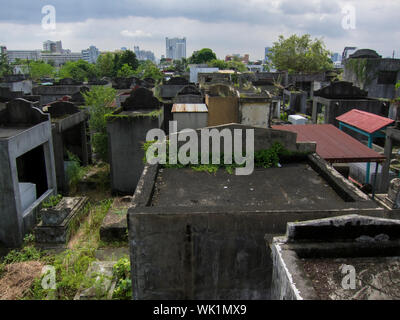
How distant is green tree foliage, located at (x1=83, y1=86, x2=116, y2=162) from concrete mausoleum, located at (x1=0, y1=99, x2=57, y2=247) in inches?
131

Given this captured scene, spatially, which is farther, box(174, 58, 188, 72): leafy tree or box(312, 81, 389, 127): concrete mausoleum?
box(174, 58, 188, 72): leafy tree

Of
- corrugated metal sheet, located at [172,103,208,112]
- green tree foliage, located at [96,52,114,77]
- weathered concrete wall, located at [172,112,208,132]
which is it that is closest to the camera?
weathered concrete wall, located at [172,112,208,132]

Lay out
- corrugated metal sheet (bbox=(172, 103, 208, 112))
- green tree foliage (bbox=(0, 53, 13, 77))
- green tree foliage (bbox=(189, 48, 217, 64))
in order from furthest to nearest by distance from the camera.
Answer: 1. green tree foliage (bbox=(189, 48, 217, 64))
2. green tree foliage (bbox=(0, 53, 13, 77))
3. corrugated metal sheet (bbox=(172, 103, 208, 112))

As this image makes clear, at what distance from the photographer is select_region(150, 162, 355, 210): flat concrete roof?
6.94 m

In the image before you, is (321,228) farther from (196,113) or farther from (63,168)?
(63,168)

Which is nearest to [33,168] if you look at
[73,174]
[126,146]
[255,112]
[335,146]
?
[73,174]

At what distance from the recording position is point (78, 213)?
→ 13.7 metres

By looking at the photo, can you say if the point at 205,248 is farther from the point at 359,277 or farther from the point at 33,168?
the point at 33,168

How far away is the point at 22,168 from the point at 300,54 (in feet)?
159

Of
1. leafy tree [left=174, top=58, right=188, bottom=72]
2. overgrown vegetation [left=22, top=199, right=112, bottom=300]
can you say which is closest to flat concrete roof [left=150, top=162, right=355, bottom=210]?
overgrown vegetation [left=22, top=199, right=112, bottom=300]

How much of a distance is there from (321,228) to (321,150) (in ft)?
28.4

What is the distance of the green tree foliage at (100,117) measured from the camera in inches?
728

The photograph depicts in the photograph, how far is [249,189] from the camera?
24.9 ft

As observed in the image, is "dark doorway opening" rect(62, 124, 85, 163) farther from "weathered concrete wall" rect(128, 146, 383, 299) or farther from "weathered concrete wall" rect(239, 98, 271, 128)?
"weathered concrete wall" rect(128, 146, 383, 299)
